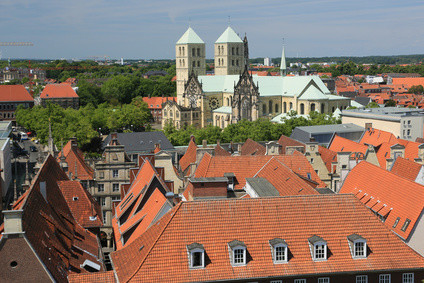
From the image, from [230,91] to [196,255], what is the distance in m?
110

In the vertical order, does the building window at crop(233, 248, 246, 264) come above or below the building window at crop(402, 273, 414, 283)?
above

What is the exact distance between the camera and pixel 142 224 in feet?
117

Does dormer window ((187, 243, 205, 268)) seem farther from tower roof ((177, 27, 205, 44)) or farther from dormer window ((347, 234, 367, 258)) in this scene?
tower roof ((177, 27, 205, 44))

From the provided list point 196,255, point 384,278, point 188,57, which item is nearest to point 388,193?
point 384,278

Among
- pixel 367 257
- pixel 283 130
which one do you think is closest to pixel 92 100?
pixel 283 130

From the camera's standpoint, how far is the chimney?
25.3m

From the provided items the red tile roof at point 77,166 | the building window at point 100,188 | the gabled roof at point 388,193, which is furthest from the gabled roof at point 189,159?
the gabled roof at point 388,193

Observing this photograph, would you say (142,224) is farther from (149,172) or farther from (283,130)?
(283,130)

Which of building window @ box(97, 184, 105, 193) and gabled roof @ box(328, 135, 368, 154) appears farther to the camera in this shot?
gabled roof @ box(328, 135, 368, 154)

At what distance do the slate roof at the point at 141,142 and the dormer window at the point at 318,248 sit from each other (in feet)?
182

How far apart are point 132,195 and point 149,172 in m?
2.39

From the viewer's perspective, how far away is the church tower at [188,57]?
465 ft

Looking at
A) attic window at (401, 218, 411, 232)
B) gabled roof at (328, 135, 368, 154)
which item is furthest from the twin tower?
attic window at (401, 218, 411, 232)

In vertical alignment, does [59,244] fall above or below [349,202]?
below
